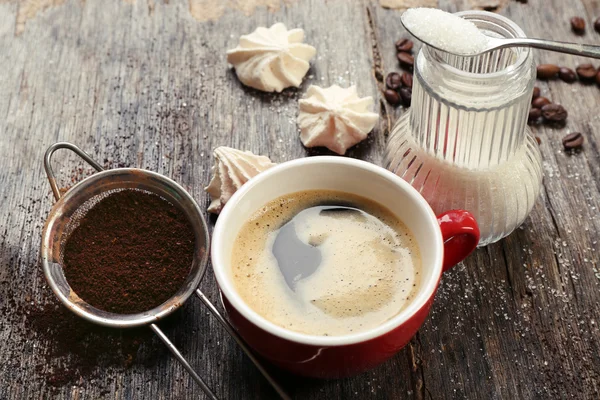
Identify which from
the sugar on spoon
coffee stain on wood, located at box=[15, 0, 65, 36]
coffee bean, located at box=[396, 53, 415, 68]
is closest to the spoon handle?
the sugar on spoon

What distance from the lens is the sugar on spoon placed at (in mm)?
1095

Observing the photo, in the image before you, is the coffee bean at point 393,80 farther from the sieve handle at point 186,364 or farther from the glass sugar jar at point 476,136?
the sieve handle at point 186,364

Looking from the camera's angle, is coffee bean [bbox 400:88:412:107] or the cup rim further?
coffee bean [bbox 400:88:412:107]

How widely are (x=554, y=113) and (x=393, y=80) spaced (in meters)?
0.34

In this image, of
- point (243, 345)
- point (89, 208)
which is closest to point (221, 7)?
point (89, 208)

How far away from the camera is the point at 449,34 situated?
1.10m

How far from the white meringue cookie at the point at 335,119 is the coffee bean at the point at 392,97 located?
54 millimetres

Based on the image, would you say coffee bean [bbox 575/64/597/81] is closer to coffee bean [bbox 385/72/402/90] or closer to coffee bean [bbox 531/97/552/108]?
coffee bean [bbox 531/97/552/108]

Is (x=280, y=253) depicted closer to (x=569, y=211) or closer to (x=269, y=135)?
(x=269, y=135)

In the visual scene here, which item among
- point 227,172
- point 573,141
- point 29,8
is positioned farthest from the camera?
point 29,8

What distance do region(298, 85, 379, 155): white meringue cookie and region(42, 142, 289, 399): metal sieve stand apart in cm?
33

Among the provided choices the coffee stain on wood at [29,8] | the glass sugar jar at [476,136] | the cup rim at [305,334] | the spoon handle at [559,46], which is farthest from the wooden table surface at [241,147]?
the spoon handle at [559,46]

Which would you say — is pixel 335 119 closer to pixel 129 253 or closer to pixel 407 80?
pixel 407 80

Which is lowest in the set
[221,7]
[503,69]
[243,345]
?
[243,345]
